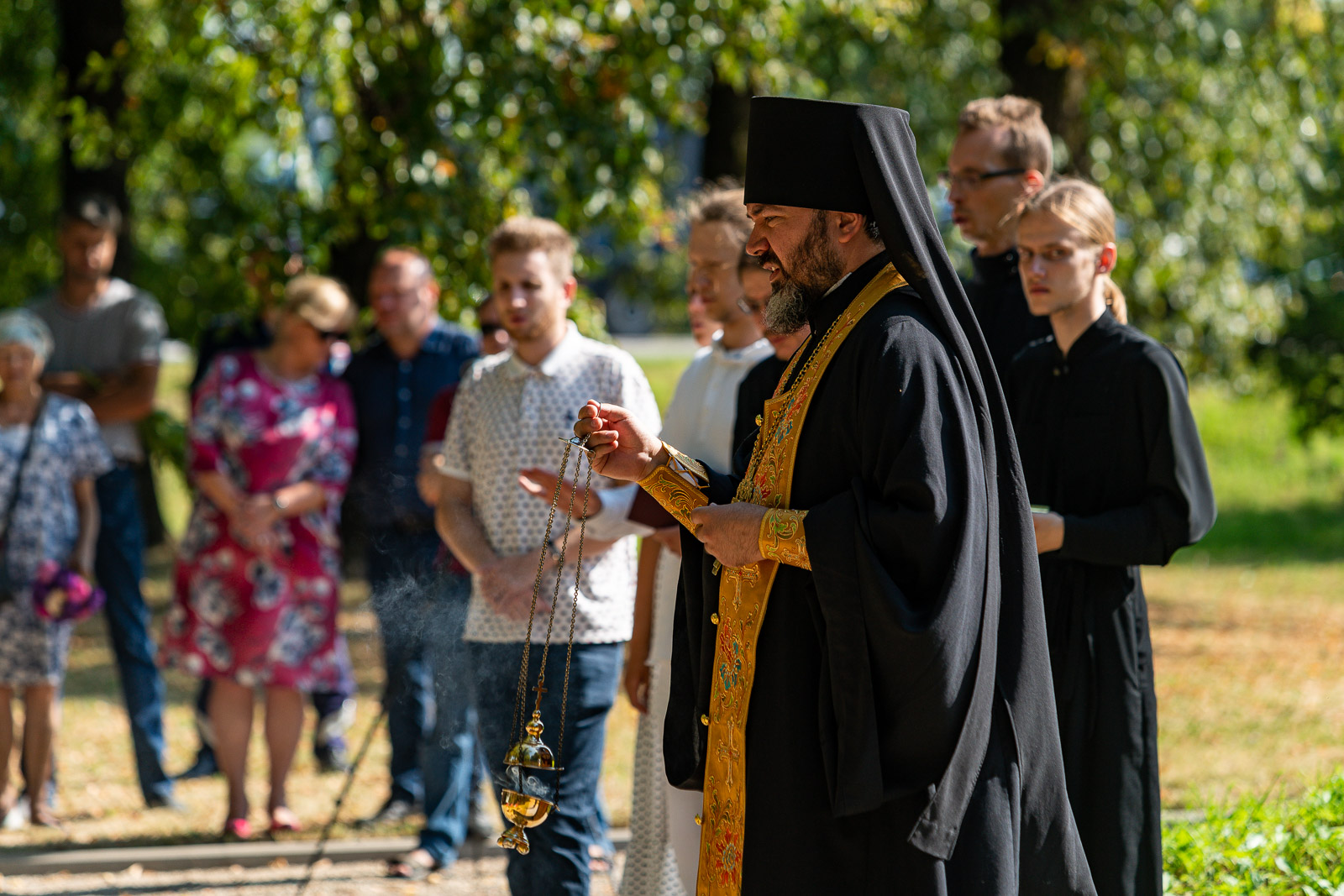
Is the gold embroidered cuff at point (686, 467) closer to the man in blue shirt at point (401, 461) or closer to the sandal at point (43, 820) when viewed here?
the man in blue shirt at point (401, 461)

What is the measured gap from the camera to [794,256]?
3.04 metres

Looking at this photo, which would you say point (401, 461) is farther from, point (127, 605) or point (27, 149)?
point (27, 149)

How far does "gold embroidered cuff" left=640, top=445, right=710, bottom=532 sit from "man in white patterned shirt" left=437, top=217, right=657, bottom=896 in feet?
4.01

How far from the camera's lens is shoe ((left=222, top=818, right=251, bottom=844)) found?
5977 mm

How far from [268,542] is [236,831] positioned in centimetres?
124

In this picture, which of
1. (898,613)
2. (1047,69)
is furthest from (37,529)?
(1047,69)

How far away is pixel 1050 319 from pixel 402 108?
5.09 meters

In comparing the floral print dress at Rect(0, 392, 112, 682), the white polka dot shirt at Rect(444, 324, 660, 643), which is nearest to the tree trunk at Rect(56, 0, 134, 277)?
the floral print dress at Rect(0, 392, 112, 682)

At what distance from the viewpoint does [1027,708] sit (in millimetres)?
2832

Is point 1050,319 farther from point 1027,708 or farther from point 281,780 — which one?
point 281,780

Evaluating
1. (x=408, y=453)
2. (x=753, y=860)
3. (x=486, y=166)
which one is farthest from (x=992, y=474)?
(x=486, y=166)

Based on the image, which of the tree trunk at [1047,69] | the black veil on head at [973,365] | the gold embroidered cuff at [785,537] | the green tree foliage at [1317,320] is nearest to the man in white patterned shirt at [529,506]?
the gold embroidered cuff at [785,537]

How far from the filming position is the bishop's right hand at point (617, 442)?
10.1ft

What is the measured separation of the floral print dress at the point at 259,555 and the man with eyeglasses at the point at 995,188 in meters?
2.95
